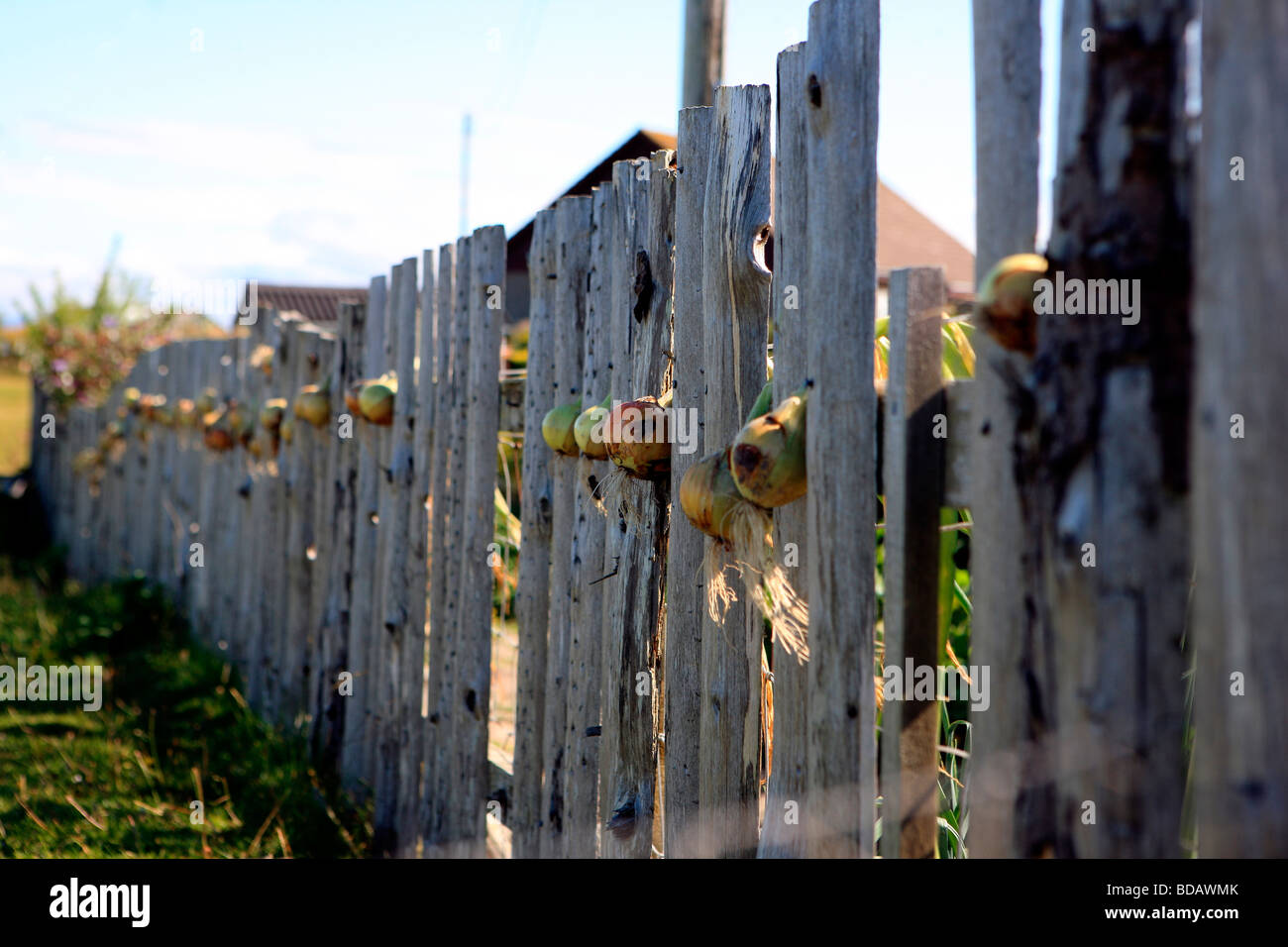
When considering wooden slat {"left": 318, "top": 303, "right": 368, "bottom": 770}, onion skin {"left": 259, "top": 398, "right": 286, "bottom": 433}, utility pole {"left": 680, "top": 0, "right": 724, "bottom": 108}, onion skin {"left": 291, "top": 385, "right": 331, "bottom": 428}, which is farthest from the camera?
utility pole {"left": 680, "top": 0, "right": 724, "bottom": 108}

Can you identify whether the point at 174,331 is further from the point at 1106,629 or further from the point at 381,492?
the point at 1106,629

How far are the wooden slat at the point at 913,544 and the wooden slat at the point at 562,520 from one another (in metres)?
1.20

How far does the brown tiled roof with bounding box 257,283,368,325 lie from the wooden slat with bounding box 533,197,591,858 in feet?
55.4

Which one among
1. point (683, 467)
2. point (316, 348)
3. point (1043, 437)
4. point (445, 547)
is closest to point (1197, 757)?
point (1043, 437)

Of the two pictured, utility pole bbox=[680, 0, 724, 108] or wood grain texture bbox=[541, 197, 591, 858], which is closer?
wood grain texture bbox=[541, 197, 591, 858]

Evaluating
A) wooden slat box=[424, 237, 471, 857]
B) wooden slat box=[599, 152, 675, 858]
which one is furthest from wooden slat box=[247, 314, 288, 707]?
wooden slat box=[599, 152, 675, 858]

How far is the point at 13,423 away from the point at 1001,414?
28.7 meters

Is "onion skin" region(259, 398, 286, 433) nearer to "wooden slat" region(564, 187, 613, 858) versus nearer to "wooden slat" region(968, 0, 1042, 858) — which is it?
"wooden slat" region(564, 187, 613, 858)

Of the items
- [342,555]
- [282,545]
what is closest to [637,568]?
[342,555]

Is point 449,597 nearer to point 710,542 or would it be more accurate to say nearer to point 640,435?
point 640,435

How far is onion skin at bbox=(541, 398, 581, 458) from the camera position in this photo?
2424mm

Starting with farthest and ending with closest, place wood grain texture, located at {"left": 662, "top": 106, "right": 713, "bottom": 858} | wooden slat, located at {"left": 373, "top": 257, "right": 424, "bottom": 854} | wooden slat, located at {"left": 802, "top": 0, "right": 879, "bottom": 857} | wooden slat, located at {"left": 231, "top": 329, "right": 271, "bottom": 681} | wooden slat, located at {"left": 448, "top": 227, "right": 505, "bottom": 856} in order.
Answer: wooden slat, located at {"left": 231, "top": 329, "right": 271, "bottom": 681}
wooden slat, located at {"left": 373, "top": 257, "right": 424, "bottom": 854}
wooden slat, located at {"left": 448, "top": 227, "right": 505, "bottom": 856}
wood grain texture, located at {"left": 662, "top": 106, "right": 713, "bottom": 858}
wooden slat, located at {"left": 802, "top": 0, "right": 879, "bottom": 857}

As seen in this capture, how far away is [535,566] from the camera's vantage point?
2668 mm

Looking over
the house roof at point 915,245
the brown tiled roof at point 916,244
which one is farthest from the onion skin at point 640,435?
the brown tiled roof at point 916,244
